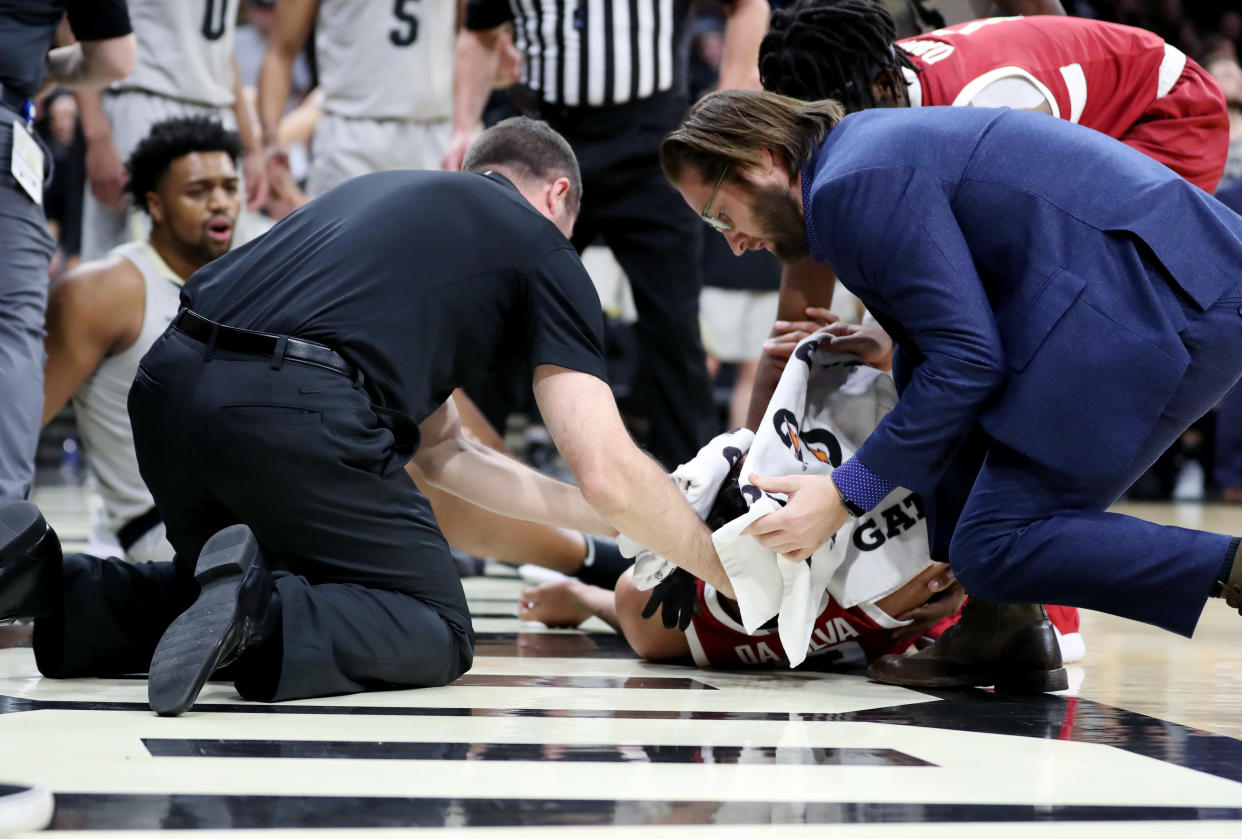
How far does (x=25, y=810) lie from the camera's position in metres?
1.17

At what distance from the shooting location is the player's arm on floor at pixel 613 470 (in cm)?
203

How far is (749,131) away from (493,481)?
800mm

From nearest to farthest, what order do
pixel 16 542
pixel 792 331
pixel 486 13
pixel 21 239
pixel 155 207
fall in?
pixel 16 542 → pixel 792 331 → pixel 21 239 → pixel 155 207 → pixel 486 13

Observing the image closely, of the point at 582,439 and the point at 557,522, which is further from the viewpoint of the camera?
the point at 557,522

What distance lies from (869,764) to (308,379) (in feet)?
3.12

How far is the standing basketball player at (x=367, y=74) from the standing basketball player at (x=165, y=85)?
12.6 inches

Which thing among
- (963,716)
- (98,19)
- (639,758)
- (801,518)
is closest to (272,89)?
(98,19)

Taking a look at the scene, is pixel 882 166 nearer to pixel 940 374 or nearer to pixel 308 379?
pixel 940 374

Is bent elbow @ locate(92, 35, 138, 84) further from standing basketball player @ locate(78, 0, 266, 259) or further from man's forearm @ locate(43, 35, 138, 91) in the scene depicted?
standing basketball player @ locate(78, 0, 266, 259)

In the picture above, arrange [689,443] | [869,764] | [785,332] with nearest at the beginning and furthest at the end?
[869,764] → [785,332] → [689,443]

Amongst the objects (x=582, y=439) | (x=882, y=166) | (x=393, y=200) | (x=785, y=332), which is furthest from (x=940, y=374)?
(x=393, y=200)

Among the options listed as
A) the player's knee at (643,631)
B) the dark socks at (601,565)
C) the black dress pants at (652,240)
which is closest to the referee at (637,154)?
the black dress pants at (652,240)

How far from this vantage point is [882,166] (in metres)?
1.96

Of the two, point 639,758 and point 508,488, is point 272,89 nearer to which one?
point 508,488
